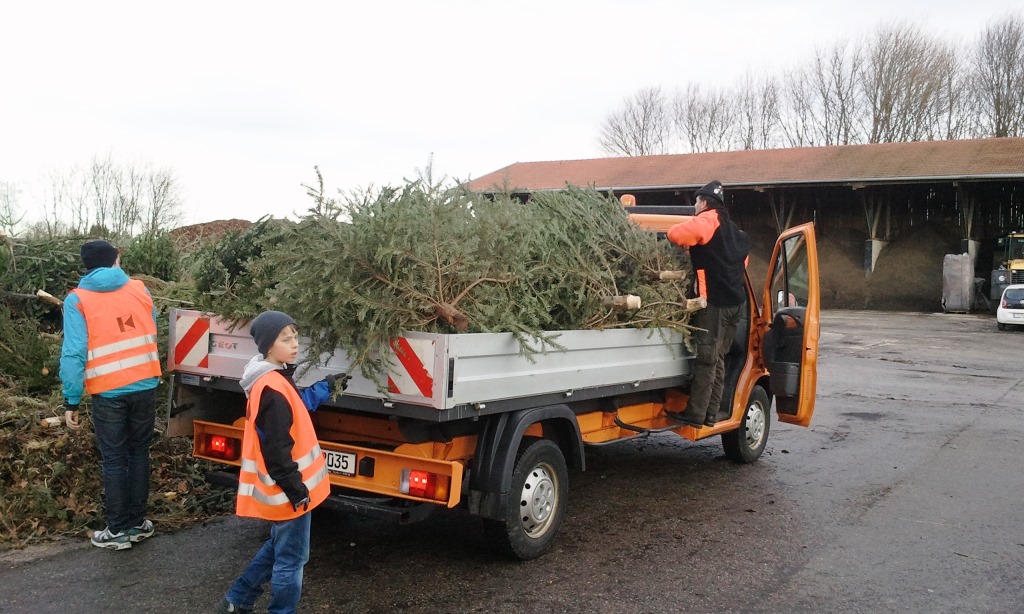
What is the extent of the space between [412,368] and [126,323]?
198 centimetres

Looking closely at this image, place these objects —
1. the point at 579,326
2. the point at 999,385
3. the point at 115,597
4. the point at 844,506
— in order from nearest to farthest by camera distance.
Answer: the point at 115,597, the point at 579,326, the point at 844,506, the point at 999,385

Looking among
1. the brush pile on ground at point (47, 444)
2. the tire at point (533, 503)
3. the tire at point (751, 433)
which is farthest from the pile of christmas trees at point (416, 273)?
the tire at point (751, 433)

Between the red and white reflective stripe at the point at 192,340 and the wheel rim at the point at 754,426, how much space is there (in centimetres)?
433

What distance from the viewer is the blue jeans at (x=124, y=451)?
466 centimetres

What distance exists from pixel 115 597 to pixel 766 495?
4376 mm

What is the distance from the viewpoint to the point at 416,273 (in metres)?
4.11

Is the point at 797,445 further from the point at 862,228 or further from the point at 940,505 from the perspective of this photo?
the point at 862,228

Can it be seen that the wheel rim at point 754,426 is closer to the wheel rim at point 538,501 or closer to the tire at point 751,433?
the tire at point 751,433

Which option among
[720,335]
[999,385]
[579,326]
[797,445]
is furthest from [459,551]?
[999,385]

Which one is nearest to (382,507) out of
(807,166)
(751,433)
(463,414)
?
(463,414)

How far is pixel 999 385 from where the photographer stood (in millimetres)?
12344

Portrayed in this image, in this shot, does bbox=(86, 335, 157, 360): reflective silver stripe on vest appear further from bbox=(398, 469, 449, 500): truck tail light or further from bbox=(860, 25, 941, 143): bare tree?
bbox=(860, 25, 941, 143): bare tree

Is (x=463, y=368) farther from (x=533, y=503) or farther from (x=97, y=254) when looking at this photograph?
(x=97, y=254)

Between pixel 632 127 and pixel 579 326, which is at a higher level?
pixel 632 127
